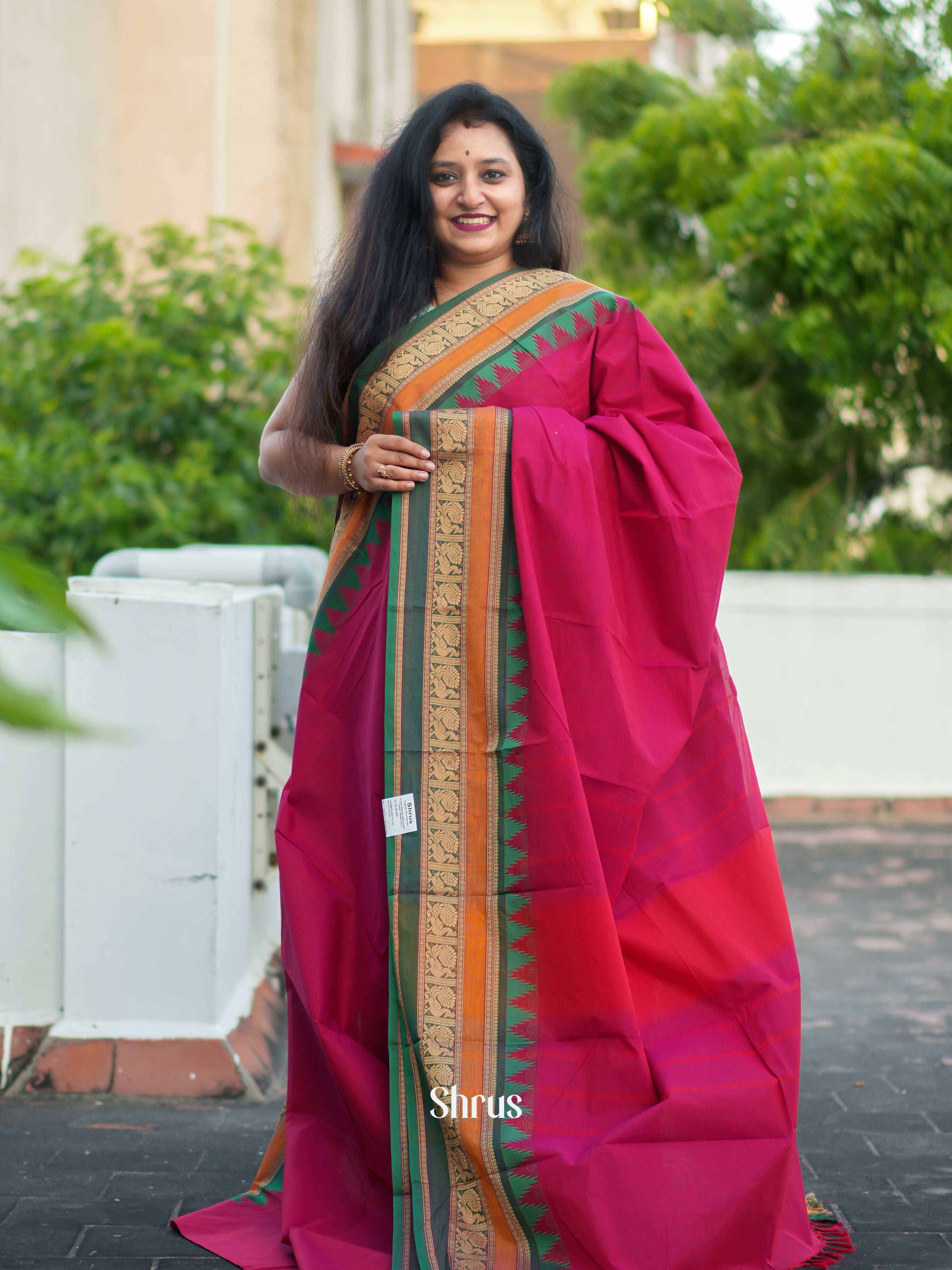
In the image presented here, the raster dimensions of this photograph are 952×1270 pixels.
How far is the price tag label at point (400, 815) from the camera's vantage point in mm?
1939

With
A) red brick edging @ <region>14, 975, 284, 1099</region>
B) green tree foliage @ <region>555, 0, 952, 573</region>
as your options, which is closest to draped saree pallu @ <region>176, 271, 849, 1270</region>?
red brick edging @ <region>14, 975, 284, 1099</region>

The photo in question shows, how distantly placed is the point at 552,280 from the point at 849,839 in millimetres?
4131

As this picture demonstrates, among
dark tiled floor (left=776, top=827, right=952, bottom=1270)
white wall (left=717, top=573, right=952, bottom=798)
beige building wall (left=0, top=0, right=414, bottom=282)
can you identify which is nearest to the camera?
dark tiled floor (left=776, top=827, right=952, bottom=1270)

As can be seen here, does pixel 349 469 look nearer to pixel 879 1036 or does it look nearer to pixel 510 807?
pixel 510 807

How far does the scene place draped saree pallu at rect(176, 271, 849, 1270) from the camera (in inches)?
74.1

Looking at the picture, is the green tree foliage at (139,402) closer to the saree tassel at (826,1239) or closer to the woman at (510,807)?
the woman at (510,807)

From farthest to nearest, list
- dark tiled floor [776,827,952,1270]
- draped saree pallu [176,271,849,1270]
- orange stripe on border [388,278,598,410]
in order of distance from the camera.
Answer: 1. dark tiled floor [776,827,952,1270]
2. orange stripe on border [388,278,598,410]
3. draped saree pallu [176,271,849,1270]

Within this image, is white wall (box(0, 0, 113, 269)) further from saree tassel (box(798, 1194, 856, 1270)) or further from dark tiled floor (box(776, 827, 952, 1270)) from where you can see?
saree tassel (box(798, 1194, 856, 1270))

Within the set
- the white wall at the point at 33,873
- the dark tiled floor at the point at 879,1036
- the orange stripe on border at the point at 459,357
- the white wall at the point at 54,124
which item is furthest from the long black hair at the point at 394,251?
the white wall at the point at 54,124

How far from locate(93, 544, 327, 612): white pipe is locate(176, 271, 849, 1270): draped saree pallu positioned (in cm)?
169

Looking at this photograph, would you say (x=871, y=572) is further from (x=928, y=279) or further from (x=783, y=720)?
(x=928, y=279)

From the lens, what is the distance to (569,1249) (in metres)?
1.84

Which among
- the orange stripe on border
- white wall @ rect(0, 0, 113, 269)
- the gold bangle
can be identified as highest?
white wall @ rect(0, 0, 113, 269)

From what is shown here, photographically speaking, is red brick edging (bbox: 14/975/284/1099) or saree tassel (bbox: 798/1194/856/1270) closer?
saree tassel (bbox: 798/1194/856/1270)
